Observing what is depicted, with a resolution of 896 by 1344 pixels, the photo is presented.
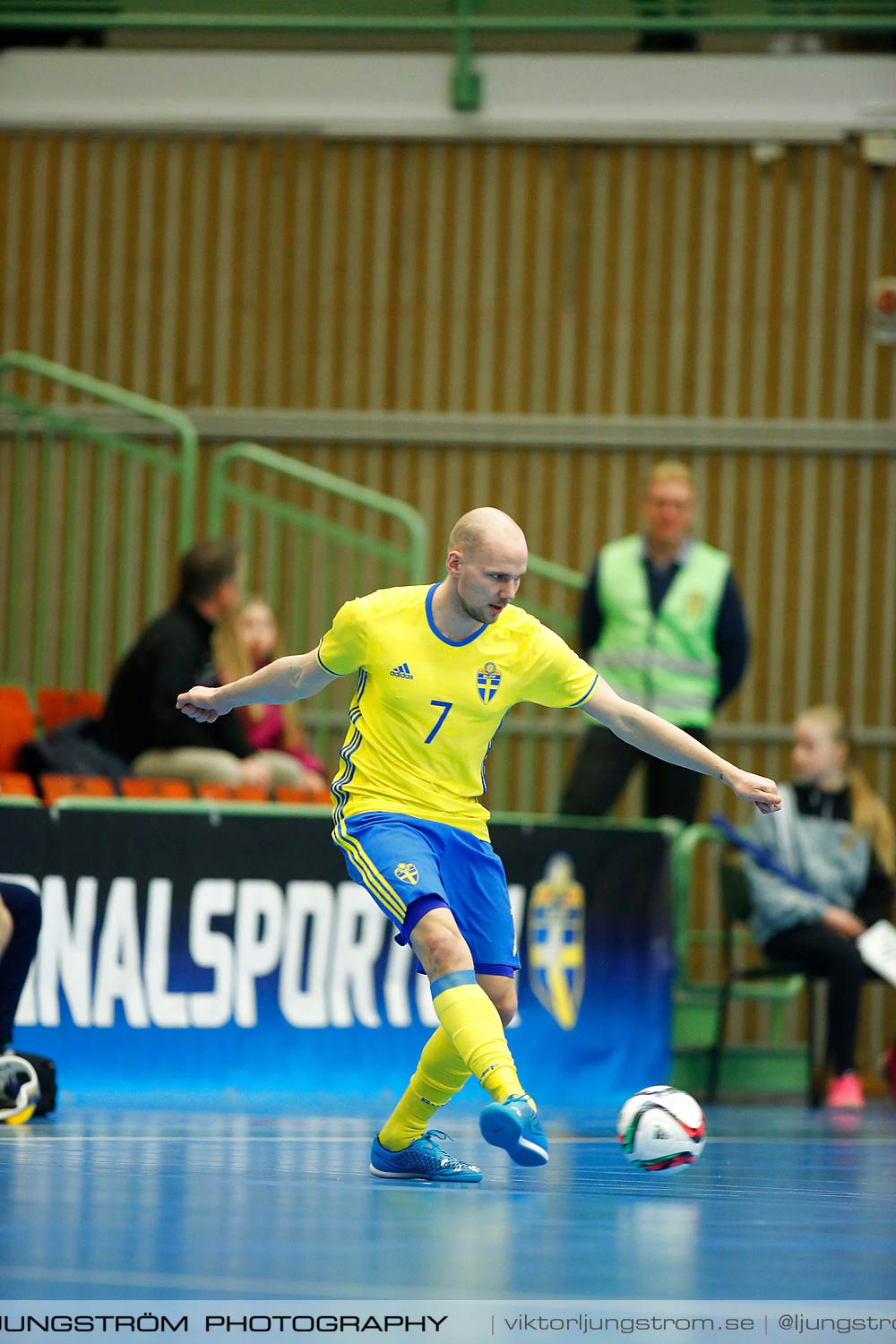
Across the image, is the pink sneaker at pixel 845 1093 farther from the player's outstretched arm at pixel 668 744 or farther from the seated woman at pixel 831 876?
the player's outstretched arm at pixel 668 744

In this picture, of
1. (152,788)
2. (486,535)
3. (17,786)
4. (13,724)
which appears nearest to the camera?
(486,535)

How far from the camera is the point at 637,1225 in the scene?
388cm

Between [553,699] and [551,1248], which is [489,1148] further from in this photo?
[551,1248]

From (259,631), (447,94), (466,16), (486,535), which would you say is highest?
(466,16)

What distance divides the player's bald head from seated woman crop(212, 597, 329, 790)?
3884 mm

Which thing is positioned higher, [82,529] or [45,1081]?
[82,529]

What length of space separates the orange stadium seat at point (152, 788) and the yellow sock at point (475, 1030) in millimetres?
3859

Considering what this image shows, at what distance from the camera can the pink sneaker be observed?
342 inches

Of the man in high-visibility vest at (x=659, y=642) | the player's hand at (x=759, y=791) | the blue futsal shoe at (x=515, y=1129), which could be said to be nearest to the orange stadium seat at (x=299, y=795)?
the man in high-visibility vest at (x=659, y=642)

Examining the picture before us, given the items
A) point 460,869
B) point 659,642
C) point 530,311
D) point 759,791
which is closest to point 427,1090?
point 460,869

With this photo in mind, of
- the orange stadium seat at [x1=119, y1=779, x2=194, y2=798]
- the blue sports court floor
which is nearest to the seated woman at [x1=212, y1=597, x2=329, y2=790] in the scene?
the orange stadium seat at [x1=119, y1=779, x2=194, y2=798]

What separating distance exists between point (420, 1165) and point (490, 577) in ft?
5.00

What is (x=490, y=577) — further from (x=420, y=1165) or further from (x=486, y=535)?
(x=420, y=1165)

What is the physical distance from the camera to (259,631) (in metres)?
9.19
